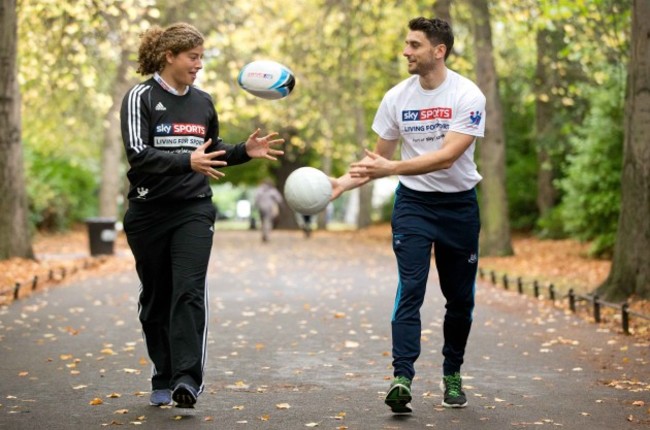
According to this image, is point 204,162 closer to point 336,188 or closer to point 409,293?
point 336,188

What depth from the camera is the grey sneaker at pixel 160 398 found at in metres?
6.81

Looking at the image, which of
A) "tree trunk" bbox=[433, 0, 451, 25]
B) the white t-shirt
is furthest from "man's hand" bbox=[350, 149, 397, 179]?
"tree trunk" bbox=[433, 0, 451, 25]

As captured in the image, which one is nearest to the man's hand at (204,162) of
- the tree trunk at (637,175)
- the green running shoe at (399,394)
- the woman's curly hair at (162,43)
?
the woman's curly hair at (162,43)

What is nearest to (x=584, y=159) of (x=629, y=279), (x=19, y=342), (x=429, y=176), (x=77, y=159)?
(x=629, y=279)

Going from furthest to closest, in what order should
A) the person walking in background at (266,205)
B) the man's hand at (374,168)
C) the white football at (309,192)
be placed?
the person walking in background at (266,205) → the white football at (309,192) → the man's hand at (374,168)

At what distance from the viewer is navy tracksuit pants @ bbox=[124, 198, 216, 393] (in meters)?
6.42

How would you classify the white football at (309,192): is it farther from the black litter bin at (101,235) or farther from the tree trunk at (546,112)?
the tree trunk at (546,112)

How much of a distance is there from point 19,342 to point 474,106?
18.1 ft

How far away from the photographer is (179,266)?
6.44 meters

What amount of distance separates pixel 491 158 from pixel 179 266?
18.6 meters

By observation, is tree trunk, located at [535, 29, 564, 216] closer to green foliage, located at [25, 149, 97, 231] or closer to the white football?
green foliage, located at [25, 149, 97, 231]

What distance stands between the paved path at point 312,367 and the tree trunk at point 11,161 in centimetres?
373

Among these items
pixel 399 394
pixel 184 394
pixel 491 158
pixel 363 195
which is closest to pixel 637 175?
pixel 399 394

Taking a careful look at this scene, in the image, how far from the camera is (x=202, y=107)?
21.5 feet
